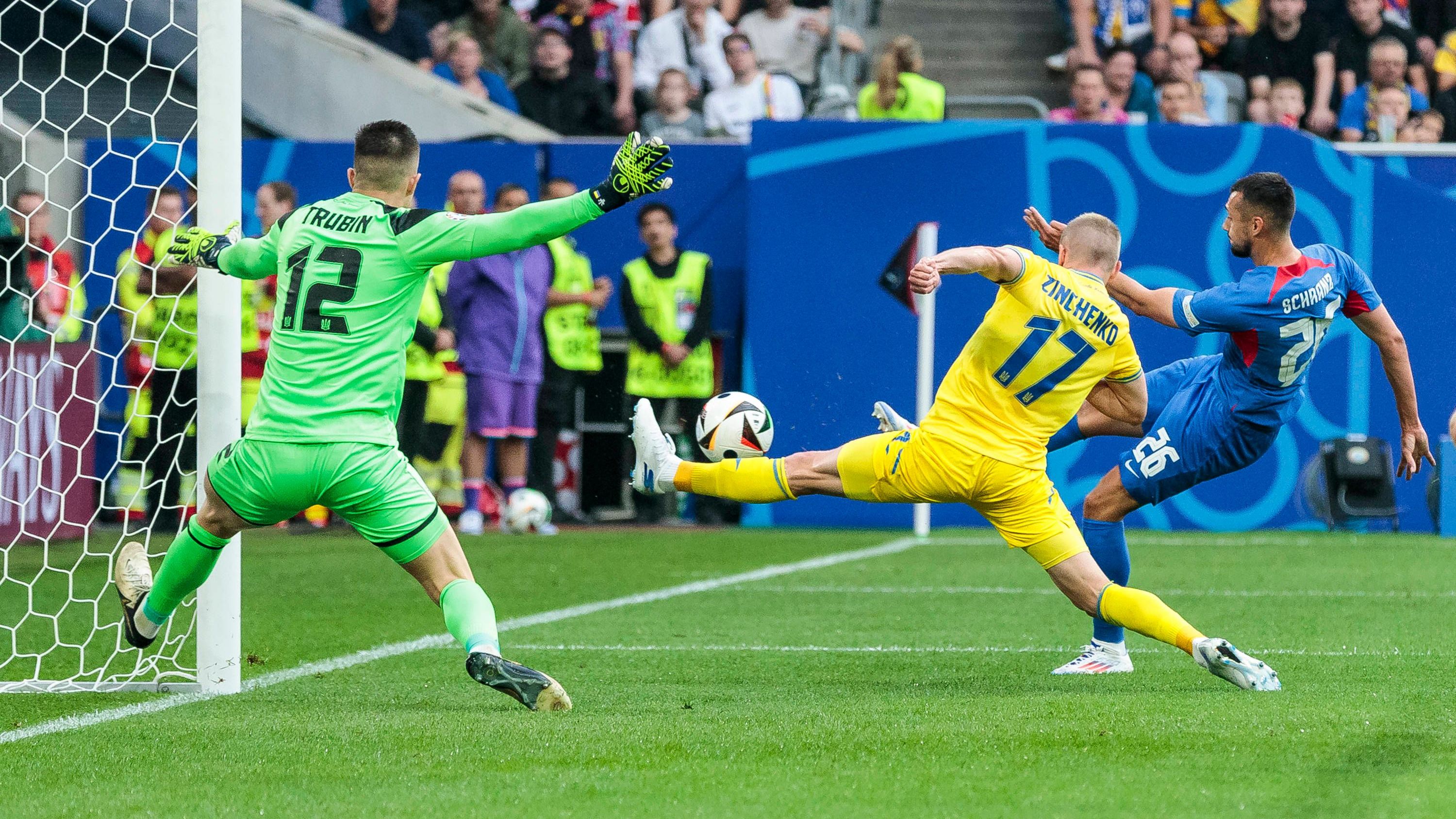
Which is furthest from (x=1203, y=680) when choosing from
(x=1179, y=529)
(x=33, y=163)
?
(x=33, y=163)

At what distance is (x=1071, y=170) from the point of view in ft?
43.2

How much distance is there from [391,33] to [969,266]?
11.4 metres

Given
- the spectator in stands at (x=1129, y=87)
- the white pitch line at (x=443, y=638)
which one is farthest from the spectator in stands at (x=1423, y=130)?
the white pitch line at (x=443, y=638)

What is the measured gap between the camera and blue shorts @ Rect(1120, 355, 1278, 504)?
260 inches

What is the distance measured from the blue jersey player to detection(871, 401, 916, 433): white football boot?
81 cm

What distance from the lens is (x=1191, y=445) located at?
21.7 ft

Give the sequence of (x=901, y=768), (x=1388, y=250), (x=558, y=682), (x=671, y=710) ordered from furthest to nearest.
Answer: (x=1388, y=250), (x=558, y=682), (x=671, y=710), (x=901, y=768)

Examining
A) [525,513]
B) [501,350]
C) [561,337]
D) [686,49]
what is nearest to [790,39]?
[686,49]

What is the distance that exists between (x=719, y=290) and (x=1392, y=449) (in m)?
5.29

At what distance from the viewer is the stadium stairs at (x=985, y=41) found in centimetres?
1691

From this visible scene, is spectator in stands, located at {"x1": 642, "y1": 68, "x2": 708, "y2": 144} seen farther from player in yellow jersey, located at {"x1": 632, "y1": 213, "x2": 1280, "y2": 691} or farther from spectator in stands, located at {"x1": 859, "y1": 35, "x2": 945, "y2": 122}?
player in yellow jersey, located at {"x1": 632, "y1": 213, "x2": 1280, "y2": 691}

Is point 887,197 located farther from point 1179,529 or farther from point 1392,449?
point 1392,449

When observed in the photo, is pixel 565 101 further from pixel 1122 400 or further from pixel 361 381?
pixel 361 381

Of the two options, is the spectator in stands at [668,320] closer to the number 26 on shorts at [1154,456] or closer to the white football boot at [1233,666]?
the number 26 on shorts at [1154,456]
